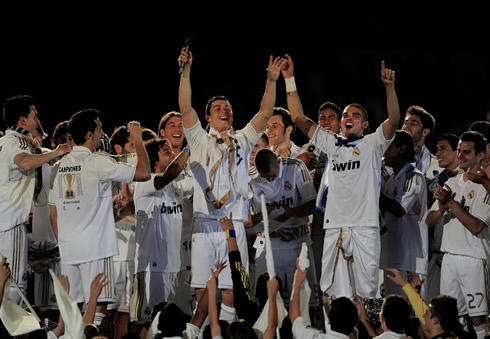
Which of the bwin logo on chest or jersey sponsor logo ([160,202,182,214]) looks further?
jersey sponsor logo ([160,202,182,214])

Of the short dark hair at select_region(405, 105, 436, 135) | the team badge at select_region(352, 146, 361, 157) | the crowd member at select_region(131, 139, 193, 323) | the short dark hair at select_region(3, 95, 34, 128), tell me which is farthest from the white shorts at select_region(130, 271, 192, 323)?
the short dark hair at select_region(405, 105, 436, 135)

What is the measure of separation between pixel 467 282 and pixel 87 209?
4.36 m

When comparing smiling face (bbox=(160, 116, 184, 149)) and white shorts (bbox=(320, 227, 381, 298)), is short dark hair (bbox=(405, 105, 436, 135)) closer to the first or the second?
white shorts (bbox=(320, 227, 381, 298))

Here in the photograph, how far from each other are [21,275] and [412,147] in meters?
A: 4.70

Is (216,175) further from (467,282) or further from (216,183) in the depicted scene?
(467,282)

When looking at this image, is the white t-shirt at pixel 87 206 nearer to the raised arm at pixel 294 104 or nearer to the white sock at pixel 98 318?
the white sock at pixel 98 318

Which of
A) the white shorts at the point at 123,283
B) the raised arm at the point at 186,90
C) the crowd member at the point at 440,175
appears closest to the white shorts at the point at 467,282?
the crowd member at the point at 440,175

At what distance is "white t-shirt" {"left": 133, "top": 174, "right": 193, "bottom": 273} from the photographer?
995 centimetres

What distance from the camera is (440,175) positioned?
1056cm

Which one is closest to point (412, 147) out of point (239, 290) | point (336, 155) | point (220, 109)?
point (336, 155)

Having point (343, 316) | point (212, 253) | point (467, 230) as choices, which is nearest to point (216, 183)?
point (212, 253)

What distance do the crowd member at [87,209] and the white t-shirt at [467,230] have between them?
12.0 ft

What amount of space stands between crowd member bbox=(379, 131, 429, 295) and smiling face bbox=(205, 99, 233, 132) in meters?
1.99

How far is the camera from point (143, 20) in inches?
784
